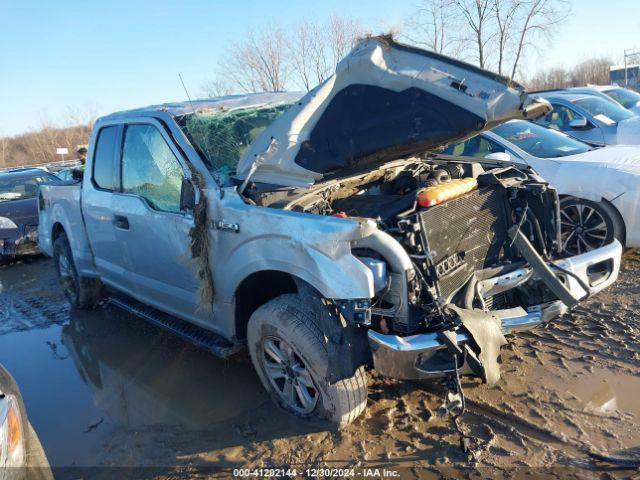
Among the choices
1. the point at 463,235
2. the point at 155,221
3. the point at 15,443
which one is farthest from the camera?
the point at 155,221

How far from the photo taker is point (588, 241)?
5145mm

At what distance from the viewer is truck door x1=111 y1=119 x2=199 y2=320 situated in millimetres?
3729

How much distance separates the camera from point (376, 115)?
3.30m

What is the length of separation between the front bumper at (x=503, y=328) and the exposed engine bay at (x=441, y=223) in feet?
0.44

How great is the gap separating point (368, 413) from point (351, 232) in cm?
130

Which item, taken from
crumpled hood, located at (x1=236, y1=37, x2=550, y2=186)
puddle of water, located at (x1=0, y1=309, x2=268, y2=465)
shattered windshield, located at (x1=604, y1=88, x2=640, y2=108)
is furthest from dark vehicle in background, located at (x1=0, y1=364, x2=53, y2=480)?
shattered windshield, located at (x1=604, y1=88, x2=640, y2=108)

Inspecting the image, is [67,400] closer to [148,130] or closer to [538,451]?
[148,130]

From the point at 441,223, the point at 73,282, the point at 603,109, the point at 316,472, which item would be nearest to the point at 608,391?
the point at 441,223

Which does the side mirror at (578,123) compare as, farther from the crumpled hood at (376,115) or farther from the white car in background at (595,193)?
the crumpled hood at (376,115)

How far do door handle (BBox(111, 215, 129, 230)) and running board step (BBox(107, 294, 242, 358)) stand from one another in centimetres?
76

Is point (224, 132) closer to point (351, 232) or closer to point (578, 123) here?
point (351, 232)

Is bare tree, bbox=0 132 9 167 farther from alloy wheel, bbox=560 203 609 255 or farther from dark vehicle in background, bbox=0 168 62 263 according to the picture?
alloy wheel, bbox=560 203 609 255

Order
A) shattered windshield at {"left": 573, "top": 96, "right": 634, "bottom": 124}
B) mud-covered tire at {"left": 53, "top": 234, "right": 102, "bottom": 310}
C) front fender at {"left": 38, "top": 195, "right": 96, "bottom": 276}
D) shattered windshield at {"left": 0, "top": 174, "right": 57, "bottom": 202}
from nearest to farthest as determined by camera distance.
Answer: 1. front fender at {"left": 38, "top": 195, "right": 96, "bottom": 276}
2. mud-covered tire at {"left": 53, "top": 234, "right": 102, "bottom": 310}
3. shattered windshield at {"left": 0, "top": 174, "right": 57, "bottom": 202}
4. shattered windshield at {"left": 573, "top": 96, "right": 634, "bottom": 124}

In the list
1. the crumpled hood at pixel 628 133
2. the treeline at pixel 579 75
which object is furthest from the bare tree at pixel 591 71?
the crumpled hood at pixel 628 133
